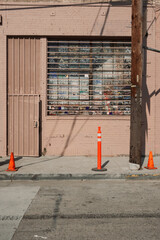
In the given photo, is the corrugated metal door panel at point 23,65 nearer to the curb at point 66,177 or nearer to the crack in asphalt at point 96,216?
the curb at point 66,177

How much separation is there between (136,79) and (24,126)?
481cm

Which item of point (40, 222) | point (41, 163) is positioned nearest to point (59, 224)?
point (40, 222)

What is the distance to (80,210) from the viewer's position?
5645mm

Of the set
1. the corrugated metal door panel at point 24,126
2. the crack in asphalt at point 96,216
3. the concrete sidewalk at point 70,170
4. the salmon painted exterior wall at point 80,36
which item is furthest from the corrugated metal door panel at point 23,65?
the crack in asphalt at point 96,216

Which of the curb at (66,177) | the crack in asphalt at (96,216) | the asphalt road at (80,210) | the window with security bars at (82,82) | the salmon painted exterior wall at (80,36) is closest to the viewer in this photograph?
the asphalt road at (80,210)

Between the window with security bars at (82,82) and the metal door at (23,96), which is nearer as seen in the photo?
the metal door at (23,96)

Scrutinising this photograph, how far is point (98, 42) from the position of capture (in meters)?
12.1

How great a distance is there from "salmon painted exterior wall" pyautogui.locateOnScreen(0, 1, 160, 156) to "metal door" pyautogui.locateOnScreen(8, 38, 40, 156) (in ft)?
0.72

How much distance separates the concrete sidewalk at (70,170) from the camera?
8436mm

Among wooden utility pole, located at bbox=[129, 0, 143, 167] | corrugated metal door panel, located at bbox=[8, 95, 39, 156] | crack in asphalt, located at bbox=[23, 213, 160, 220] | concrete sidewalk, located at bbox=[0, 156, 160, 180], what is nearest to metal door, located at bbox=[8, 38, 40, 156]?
corrugated metal door panel, located at bbox=[8, 95, 39, 156]

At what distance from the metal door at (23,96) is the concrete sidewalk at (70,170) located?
0.83m

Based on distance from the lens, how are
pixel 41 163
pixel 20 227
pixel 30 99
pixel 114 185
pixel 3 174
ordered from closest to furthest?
pixel 20 227, pixel 114 185, pixel 3 174, pixel 41 163, pixel 30 99

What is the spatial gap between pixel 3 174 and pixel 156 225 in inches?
188

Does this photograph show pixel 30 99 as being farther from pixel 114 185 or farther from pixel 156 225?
pixel 156 225
